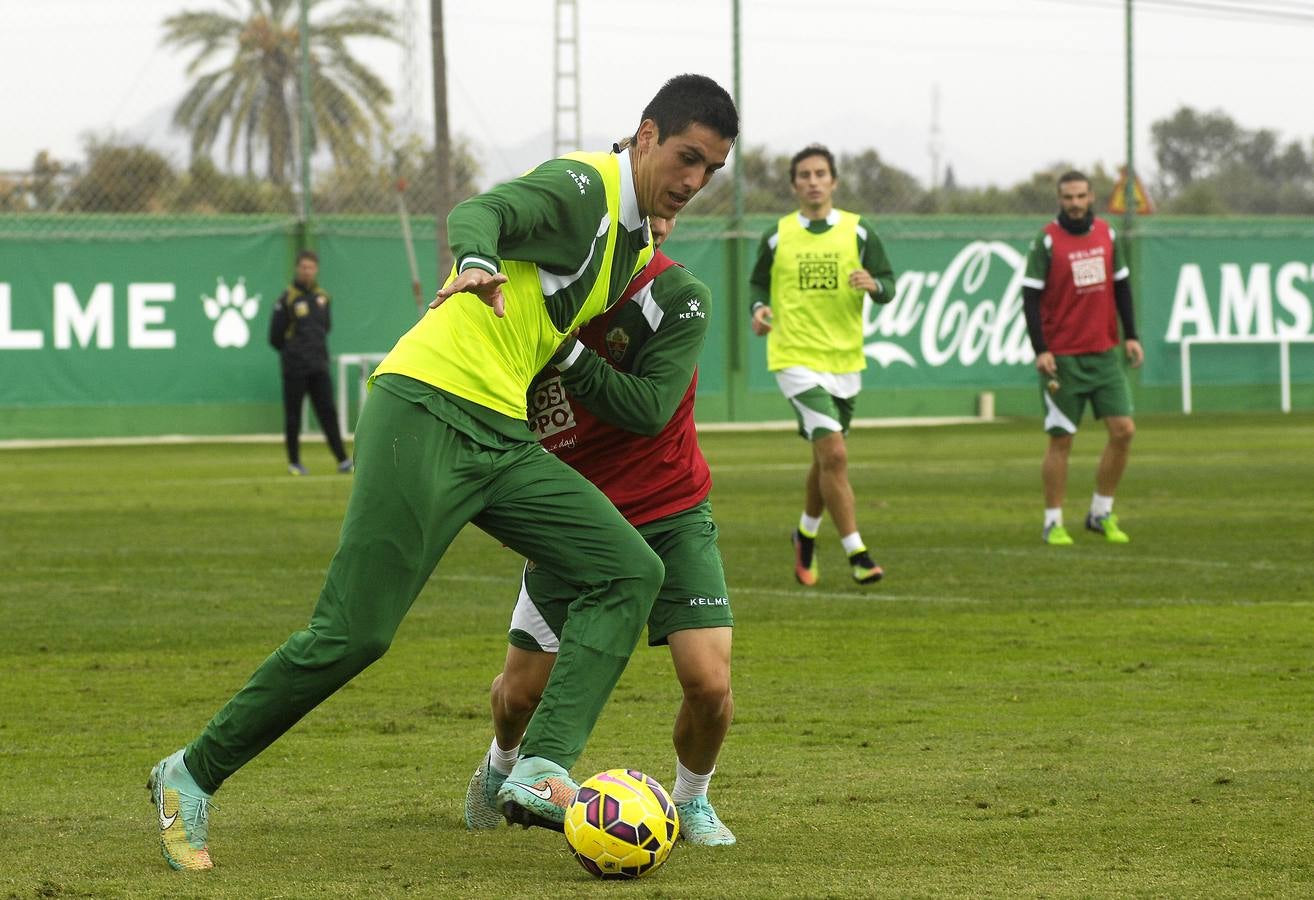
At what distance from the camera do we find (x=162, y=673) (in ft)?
27.3

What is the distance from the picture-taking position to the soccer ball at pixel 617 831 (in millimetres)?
4676

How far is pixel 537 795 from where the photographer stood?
15.0 feet

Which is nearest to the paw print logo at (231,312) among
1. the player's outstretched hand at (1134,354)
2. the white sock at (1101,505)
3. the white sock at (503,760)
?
the white sock at (1101,505)

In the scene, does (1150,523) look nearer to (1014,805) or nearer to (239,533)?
(239,533)

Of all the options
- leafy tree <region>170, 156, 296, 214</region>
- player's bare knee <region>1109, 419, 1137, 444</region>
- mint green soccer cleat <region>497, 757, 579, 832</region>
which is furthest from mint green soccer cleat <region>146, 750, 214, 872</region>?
leafy tree <region>170, 156, 296, 214</region>

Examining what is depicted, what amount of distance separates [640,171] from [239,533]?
32.2ft

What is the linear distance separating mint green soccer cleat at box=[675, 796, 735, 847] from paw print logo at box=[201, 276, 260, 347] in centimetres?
2200

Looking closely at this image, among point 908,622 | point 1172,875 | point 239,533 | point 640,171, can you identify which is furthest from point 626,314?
point 239,533

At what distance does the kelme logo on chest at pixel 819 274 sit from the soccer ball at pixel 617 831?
288 inches

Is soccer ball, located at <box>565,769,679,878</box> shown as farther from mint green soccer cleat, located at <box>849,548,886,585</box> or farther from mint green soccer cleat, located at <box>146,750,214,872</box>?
mint green soccer cleat, located at <box>849,548,886,585</box>

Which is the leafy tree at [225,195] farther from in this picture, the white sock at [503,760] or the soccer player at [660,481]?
the soccer player at [660,481]

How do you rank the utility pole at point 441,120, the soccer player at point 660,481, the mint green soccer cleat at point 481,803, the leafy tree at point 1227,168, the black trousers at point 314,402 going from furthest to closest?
the leafy tree at point 1227,168 → the utility pole at point 441,120 → the black trousers at point 314,402 → the mint green soccer cleat at point 481,803 → the soccer player at point 660,481

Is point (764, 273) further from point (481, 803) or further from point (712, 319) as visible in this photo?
point (712, 319)

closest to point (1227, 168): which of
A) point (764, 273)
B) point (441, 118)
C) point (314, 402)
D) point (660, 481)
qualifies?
point (441, 118)
